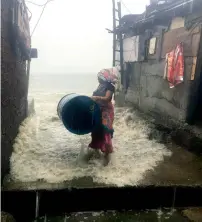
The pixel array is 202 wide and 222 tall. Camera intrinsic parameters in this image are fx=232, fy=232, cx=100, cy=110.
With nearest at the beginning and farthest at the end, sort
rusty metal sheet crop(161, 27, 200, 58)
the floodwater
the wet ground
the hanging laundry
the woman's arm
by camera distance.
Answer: the wet ground < the floodwater < the woman's arm < rusty metal sheet crop(161, 27, 200, 58) < the hanging laundry

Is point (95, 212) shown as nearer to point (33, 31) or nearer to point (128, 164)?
point (128, 164)

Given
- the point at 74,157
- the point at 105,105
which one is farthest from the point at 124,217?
the point at 105,105

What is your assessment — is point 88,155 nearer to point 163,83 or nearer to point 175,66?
point 175,66

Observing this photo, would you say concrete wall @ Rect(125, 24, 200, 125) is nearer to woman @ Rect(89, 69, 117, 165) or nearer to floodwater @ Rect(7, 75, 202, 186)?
floodwater @ Rect(7, 75, 202, 186)

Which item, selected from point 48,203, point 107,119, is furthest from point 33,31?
point 48,203

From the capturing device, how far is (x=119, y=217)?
12.2 ft

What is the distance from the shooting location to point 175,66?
6.50m

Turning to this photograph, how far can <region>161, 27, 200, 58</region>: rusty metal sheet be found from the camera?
5879 millimetres

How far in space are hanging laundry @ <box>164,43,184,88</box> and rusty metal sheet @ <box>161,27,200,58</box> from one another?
7.1 inches

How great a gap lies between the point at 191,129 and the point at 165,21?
Answer: 4.03m

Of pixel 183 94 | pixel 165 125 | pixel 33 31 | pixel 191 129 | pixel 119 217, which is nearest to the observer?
pixel 119 217

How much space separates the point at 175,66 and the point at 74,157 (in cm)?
375

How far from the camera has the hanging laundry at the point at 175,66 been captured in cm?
627

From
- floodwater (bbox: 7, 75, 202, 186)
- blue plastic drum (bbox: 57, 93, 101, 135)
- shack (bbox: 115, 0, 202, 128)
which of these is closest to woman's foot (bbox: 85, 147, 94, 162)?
floodwater (bbox: 7, 75, 202, 186)
